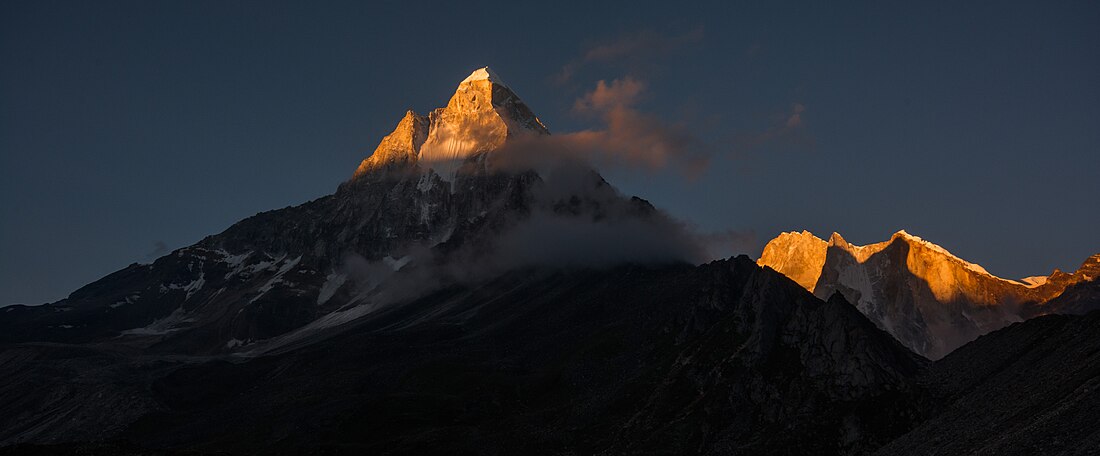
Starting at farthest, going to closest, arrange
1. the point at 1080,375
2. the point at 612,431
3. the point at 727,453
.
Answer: the point at 612,431 → the point at 727,453 → the point at 1080,375

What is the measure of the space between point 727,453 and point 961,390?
3936cm

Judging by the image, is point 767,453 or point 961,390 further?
point 767,453

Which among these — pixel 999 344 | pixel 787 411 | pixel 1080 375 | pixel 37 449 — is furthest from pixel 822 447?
pixel 37 449

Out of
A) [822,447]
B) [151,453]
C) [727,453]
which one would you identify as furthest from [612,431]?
[151,453]

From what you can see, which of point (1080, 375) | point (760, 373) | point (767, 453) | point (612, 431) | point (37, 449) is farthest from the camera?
point (612, 431)

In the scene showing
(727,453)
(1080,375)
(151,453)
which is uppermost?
(151,453)

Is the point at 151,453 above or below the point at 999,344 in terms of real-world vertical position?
above

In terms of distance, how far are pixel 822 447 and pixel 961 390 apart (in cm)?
2105

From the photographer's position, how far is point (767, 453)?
13288 centimetres

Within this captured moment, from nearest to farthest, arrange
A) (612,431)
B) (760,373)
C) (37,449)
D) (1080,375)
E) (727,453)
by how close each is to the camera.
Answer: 1. (1080,375)
2. (37,449)
3. (727,453)
4. (760,373)
5. (612,431)

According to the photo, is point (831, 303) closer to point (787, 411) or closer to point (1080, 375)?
point (787, 411)

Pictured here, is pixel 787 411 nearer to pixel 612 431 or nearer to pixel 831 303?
pixel 831 303

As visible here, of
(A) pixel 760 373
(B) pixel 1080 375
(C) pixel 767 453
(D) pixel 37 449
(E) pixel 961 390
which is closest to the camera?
(B) pixel 1080 375

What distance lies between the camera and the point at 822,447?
12669 cm
